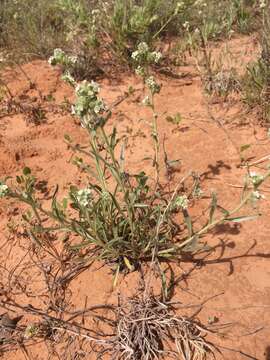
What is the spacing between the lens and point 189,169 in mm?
2982

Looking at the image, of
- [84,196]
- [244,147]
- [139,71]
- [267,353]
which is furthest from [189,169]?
[267,353]

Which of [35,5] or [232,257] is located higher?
[35,5]

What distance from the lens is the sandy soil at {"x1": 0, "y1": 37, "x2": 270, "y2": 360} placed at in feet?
6.87

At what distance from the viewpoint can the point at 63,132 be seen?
3.50 metres

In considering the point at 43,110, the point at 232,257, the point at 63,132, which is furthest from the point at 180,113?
the point at 232,257

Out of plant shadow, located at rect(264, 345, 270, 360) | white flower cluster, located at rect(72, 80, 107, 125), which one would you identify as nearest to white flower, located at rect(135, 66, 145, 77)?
white flower cluster, located at rect(72, 80, 107, 125)

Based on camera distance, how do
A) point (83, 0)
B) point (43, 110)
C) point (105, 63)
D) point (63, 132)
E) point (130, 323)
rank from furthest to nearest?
point (83, 0)
point (105, 63)
point (43, 110)
point (63, 132)
point (130, 323)

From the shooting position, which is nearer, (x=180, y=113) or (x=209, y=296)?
(x=209, y=296)

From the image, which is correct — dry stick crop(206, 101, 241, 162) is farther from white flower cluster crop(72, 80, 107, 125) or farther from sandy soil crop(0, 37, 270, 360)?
white flower cluster crop(72, 80, 107, 125)

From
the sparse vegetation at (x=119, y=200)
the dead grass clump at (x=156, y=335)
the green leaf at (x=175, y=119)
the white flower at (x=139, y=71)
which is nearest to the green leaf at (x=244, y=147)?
the sparse vegetation at (x=119, y=200)

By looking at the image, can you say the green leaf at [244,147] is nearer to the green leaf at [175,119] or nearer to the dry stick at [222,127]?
the dry stick at [222,127]

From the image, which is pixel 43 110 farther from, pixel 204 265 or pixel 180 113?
pixel 204 265

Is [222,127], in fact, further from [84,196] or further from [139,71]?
[84,196]

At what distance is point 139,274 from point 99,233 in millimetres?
340
